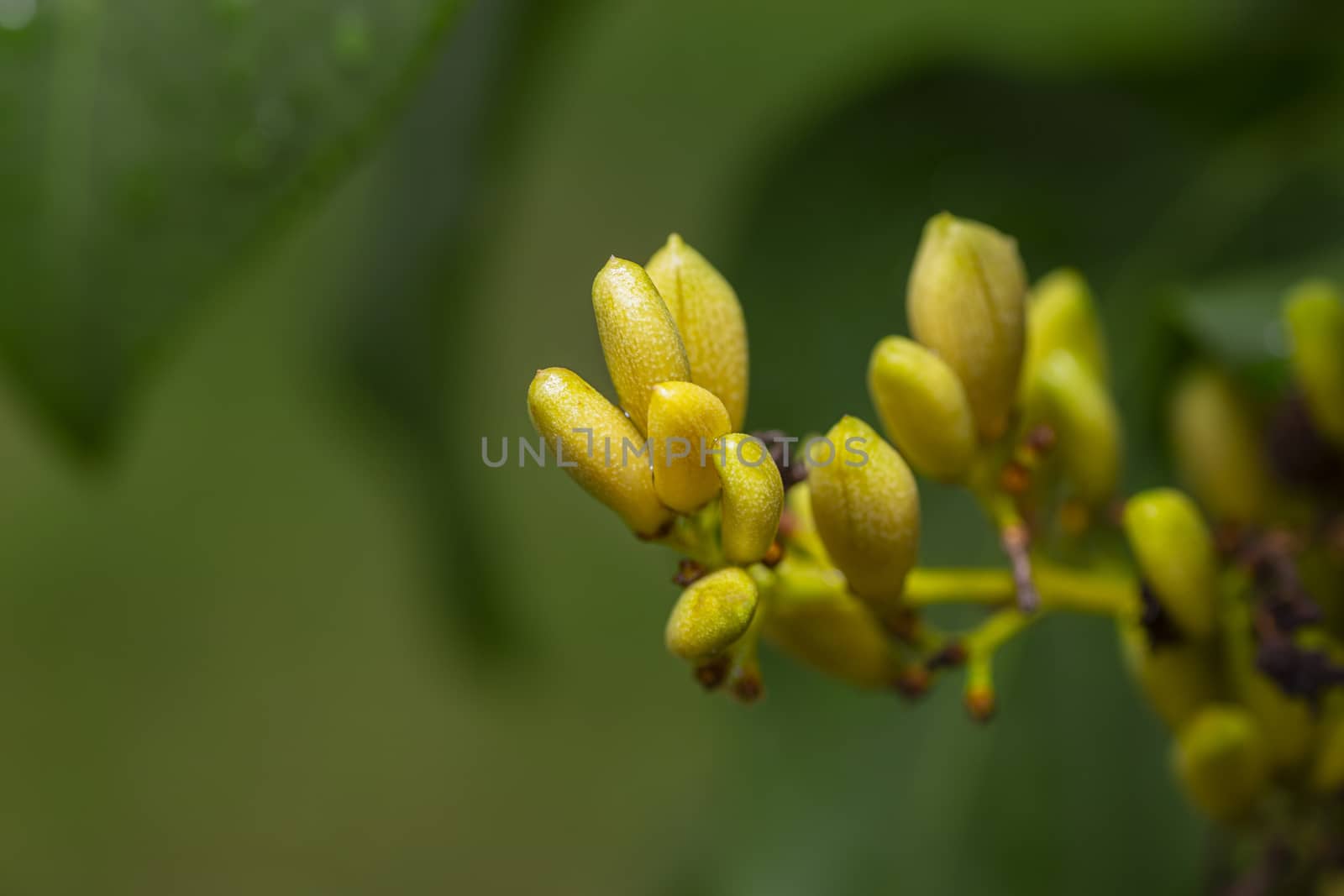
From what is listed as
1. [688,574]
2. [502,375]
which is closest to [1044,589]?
[688,574]

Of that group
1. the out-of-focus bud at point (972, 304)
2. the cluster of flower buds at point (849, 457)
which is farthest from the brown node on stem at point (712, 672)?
the out-of-focus bud at point (972, 304)

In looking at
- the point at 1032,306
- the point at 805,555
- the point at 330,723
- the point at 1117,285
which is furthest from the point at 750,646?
the point at 330,723

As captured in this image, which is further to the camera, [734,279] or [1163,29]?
[1163,29]

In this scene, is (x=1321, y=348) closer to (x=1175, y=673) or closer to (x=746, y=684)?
(x=1175, y=673)

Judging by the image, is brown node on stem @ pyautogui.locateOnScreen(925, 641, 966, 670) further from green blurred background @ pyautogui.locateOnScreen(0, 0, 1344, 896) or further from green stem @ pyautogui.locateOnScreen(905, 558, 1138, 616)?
green blurred background @ pyautogui.locateOnScreen(0, 0, 1344, 896)

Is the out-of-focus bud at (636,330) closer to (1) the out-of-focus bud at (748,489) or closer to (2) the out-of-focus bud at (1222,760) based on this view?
(1) the out-of-focus bud at (748,489)

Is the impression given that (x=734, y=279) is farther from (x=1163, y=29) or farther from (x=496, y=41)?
(x=1163, y=29)
